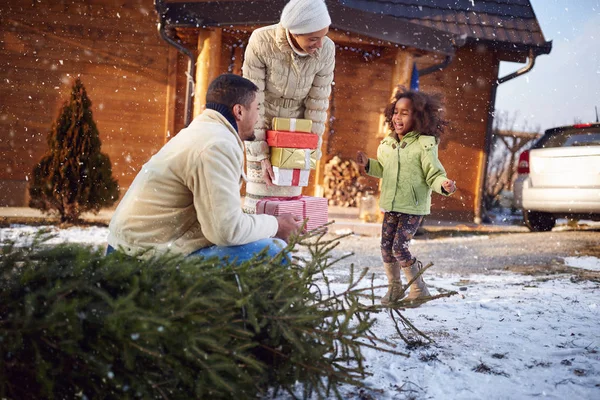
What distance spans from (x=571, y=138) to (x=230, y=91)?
22.6ft

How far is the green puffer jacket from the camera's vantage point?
371 centimetres

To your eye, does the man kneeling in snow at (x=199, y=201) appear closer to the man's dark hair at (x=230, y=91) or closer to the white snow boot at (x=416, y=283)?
the man's dark hair at (x=230, y=91)

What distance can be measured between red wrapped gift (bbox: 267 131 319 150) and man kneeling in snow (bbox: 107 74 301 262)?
1.17 meters

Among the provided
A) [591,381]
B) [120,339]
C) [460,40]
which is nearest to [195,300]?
[120,339]

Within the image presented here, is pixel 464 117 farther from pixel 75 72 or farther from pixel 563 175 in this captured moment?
pixel 75 72

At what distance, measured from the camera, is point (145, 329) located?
1436mm

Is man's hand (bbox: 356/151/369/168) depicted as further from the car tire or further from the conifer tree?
the car tire

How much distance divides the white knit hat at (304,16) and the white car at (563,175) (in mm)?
5539

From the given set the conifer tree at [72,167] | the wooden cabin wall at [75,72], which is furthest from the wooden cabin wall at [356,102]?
the conifer tree at [72,167]

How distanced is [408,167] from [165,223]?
2094 mm

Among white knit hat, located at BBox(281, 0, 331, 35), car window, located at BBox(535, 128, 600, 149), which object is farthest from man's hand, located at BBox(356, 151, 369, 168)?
car window, located at BBox(535, 128, 600, 149)

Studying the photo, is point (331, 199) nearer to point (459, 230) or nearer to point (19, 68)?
point (459, 230)

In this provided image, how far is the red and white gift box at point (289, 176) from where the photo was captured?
3.67 meters

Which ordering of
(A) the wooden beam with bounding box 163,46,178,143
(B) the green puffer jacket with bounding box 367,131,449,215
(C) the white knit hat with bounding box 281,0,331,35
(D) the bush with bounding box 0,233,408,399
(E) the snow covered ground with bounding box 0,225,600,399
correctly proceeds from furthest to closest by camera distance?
(A) the wooden beam with bounding box 163,46,178,143, (B) the green puffer jacket with bounding box 367,131,449,215, (C) the white knit hat with bounding box 281,0,331,35, (E) the snow covered ground with bounding box 0,225,600,399, (D) the bush with bounding box 0,233,408,399
